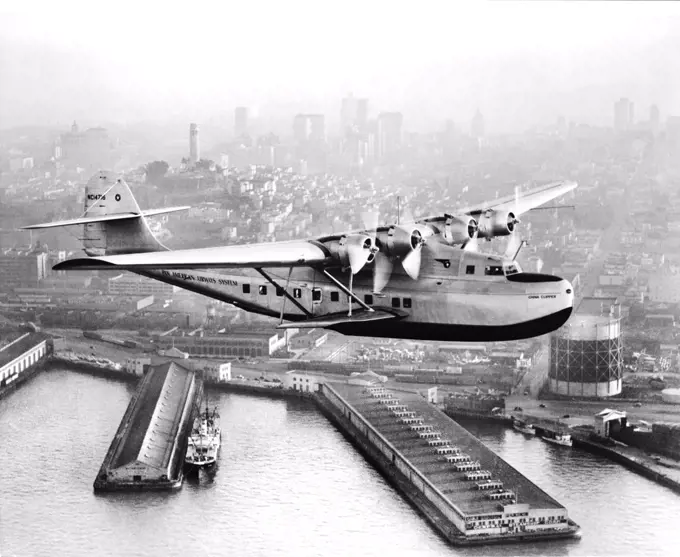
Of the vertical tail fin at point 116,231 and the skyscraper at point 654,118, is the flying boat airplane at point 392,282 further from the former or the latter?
the skyscraper at point 654,118

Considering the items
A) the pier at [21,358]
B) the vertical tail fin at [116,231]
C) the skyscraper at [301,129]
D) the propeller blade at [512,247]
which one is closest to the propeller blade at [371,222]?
the propeller blade at [512,247]

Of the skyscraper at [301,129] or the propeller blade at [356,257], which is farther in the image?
the skyscraper at [301,129]

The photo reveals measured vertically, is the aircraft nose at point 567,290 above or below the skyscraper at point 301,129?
below

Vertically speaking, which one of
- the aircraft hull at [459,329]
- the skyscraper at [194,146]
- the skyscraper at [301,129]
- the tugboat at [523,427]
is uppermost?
the skyscraper at [301,129]

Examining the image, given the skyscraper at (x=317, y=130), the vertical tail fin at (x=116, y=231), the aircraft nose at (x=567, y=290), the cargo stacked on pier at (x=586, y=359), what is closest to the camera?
the aircraft nose at (x=567, y=290)

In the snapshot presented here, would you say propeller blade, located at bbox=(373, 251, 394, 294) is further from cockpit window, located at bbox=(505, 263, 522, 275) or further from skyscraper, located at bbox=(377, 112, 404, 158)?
skyscraper, located at bbox=(377, 112, 404, 158)

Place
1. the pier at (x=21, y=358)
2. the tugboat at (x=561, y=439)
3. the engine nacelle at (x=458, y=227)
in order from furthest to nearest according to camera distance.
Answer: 1. the pier at (x=21, y=358)
2. the tugboat at (x=561, y=439)
3. the engine nacelle at (x=458, y=227)

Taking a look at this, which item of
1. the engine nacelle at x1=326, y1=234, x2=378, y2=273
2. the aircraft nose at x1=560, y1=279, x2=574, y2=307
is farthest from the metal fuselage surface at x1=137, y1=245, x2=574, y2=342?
the engine nacelle at x1=326, y1=234, x2=378, y2=273
